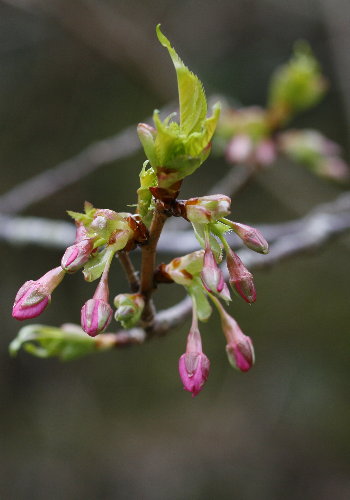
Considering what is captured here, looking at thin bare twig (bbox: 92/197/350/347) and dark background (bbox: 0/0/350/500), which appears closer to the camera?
thin bare twig (bbox: 92/197/350/347)

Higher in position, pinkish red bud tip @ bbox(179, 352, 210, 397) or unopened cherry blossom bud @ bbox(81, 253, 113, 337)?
unopened cherry blossom bud @ bbox(81, 253, 113, 337)

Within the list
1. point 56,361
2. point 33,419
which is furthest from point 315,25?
point 33,419

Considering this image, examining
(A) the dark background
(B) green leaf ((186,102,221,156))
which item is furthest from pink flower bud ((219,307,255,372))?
(A) the dark background

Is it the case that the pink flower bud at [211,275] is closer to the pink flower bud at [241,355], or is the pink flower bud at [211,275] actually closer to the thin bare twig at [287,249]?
the pink flower bud at [241,355]

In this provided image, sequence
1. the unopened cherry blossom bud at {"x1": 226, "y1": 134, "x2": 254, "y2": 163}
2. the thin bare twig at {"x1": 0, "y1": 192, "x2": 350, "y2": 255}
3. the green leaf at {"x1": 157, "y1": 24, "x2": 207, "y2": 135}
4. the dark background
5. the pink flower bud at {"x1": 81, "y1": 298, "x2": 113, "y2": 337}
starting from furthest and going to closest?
the dark background → the unopened cherry blossom bud at {"x1": 226, "y1": 134, "x2": 254, "y2": 163} → the thin bare twig at {"x1": 0, "y1": 192, "x2": 350, "y2": 255} → the pink flower bud at {"x1": 81, "y1": 298, "x2": 113, "y2": 337} → the green leaf at {"x1": 157, "y1": 24, "x2": 207, "y2": 135}

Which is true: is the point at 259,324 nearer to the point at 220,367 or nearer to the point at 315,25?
the point at 220,367

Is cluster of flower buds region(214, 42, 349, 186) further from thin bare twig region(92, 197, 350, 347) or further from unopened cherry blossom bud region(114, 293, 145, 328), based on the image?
unopened cherry blossom bud region(114, 293, 145, 328)
